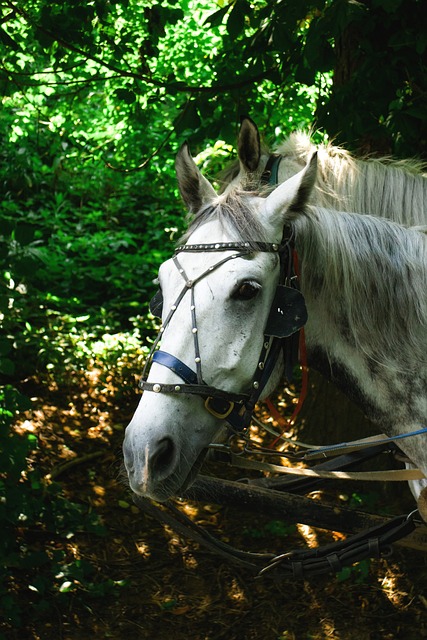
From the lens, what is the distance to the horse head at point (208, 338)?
2045 millimetres

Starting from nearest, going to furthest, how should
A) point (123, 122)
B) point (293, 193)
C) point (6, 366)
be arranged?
point (293, 193) → point (6, 366) → point (123, 122)

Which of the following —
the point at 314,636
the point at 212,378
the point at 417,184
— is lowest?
the point at 314,636

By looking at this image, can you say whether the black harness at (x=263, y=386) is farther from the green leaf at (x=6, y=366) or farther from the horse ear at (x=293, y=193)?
the green leaf at (x=6, y=366)

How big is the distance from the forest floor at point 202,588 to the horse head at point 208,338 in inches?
87.8

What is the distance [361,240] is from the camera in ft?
7.64

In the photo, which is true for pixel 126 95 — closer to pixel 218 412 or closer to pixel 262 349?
pixel 262 349

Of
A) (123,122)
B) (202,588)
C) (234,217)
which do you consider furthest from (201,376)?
(123,122)

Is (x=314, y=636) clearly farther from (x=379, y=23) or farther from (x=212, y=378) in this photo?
(x=379, y=23)

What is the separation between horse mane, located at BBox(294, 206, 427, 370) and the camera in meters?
2.30

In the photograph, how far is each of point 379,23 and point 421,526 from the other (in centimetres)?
253

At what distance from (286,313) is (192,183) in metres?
0.60

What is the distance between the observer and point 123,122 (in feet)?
24.4

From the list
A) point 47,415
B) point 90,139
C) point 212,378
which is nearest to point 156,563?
point 47,415

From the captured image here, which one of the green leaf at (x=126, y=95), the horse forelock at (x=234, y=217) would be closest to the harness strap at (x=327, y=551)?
the horse forelock at (x=234, y=217)
